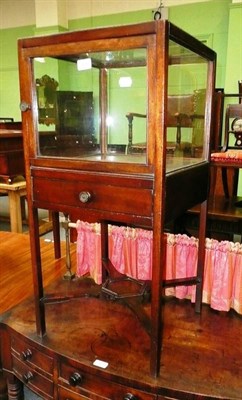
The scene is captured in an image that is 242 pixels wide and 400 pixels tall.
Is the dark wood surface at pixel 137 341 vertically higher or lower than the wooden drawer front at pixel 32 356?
higher

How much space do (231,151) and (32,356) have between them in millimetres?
1550

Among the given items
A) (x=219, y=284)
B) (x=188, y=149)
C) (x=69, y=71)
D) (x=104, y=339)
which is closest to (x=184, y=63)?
(x=188, y=149)

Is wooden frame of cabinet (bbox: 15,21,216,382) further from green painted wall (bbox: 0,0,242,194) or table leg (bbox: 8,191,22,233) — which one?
green painted wall (bbox: 0,0,242,194)

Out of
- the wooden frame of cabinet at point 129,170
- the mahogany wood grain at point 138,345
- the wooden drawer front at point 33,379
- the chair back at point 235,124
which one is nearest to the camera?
the wooden frame of cabinet at point 129,170

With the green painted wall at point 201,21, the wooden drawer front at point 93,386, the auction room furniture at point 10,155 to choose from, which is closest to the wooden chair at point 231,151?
the wooden drawer front at point 93,386

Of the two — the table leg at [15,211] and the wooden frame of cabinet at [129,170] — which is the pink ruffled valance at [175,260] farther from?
the table leg at [15,211]

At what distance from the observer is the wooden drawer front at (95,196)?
962 millimetres

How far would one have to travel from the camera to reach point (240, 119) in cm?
213

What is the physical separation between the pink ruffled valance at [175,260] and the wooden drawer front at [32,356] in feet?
1.53

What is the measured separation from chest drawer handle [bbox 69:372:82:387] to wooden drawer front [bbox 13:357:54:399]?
0.13 metres

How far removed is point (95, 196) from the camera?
1.03 metres

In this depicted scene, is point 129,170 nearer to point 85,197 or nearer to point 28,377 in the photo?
point 85,197

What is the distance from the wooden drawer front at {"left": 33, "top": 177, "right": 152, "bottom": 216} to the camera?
3.16 ft

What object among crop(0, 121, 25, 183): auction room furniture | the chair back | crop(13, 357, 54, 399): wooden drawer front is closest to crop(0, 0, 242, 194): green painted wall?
the chair back
